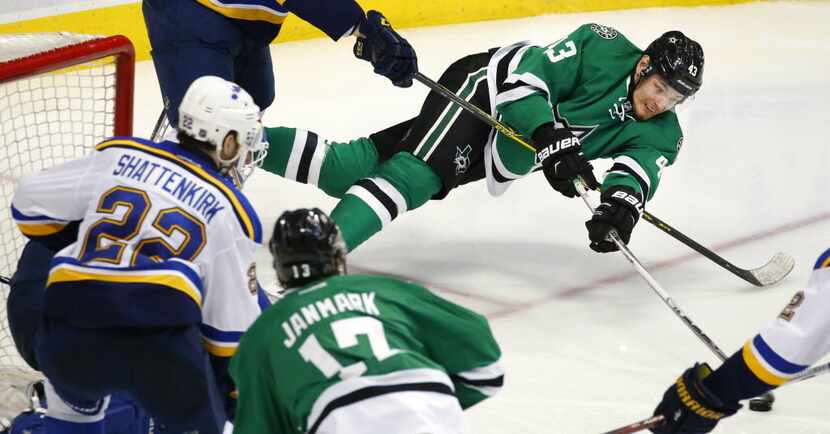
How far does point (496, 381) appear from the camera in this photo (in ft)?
6.35

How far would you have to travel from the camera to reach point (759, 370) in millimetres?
2141

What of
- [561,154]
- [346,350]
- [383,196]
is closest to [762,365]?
[346,350]

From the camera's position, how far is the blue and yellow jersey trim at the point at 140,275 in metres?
2.14

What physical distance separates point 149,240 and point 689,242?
2015mm

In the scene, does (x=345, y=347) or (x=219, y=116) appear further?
(x=219, y=116)

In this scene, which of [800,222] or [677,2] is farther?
[677,2]

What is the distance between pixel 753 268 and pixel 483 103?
0.99 m

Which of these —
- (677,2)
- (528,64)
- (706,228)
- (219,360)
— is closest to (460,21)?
(677,2)

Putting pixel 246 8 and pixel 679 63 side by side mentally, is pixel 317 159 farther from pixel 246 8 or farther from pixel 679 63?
pixel 679 63

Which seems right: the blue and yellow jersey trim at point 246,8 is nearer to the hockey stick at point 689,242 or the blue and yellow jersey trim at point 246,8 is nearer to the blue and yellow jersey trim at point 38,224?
the hockey stick at point 689,242

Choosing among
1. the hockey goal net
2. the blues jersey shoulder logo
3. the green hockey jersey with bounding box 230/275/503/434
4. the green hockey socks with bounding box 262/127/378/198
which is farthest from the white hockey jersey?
the blues jersey shoulder logo

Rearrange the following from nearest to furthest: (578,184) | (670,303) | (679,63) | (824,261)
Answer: (824,261), (670,303), (679,63), (578,184)

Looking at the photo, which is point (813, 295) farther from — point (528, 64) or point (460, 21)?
point (460, 21)

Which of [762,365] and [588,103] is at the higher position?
[588,103]
